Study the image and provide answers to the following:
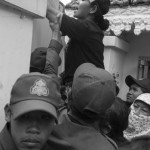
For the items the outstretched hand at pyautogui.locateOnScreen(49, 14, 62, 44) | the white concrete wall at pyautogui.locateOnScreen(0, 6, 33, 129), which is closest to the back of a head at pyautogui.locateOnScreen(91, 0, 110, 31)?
the outstretched hand at pyautogui.locateOnScreen(49, 14, 62, 44)

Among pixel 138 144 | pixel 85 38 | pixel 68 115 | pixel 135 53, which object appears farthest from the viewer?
pixel 135 53

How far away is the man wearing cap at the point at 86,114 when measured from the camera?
1.61 metres

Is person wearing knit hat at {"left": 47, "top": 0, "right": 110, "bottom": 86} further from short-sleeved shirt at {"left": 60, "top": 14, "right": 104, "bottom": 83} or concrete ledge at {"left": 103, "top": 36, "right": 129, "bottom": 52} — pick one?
concrete ledge at {"left": 103, "top": 36, "right": 129, "bottom": 52}

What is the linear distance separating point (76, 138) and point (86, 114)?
13cm

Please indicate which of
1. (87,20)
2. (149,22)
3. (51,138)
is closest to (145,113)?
(87,20)

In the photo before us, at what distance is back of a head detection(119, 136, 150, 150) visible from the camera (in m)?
2.11

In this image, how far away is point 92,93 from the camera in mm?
1622

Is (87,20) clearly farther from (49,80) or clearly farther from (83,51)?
(49,80)

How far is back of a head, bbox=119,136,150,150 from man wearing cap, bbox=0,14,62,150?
0.76 metres

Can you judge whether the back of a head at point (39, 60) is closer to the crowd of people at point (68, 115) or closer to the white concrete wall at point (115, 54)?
the crowd of people at point (68, 115)

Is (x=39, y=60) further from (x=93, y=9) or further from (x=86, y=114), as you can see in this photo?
(x=86, y=114)

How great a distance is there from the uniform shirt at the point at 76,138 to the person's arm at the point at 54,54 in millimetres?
748

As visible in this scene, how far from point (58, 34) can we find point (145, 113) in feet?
3.02

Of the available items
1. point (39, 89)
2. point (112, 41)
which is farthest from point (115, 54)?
point (39, 89)
